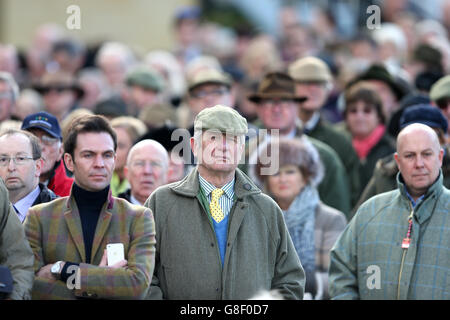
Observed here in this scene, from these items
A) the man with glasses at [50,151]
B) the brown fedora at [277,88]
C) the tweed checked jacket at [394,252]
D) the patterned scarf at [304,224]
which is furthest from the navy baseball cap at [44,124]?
the brown fedora at [277,88]

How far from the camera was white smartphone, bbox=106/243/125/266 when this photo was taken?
7000mm

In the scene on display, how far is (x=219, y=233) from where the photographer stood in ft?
24.0

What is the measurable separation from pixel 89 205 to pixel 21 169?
0.72 meters

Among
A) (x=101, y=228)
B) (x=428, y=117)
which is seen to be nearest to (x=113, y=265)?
(x=101, y=228)

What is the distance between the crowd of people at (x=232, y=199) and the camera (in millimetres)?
7074

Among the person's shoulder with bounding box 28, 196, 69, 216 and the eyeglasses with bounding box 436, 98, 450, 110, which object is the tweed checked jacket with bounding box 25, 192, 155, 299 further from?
the eyeglasses with bounding box 436, 98, 450, 110

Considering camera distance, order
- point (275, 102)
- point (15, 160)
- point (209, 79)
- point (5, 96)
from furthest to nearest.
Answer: point (209, 79) < point (5, 96) < point (275, 102) < point (15, 160)

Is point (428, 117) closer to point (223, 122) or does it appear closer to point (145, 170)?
point (145, 170)

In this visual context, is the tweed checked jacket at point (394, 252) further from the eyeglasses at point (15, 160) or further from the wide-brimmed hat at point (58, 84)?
the wide-brimmed hat at point (58, 84)

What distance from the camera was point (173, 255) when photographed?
286 inches

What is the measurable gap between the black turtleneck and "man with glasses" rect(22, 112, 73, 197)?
3.49 ft

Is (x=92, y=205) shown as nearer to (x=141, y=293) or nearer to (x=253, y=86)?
(x=141, y=293)

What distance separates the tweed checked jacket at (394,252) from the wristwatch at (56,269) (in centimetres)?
193
